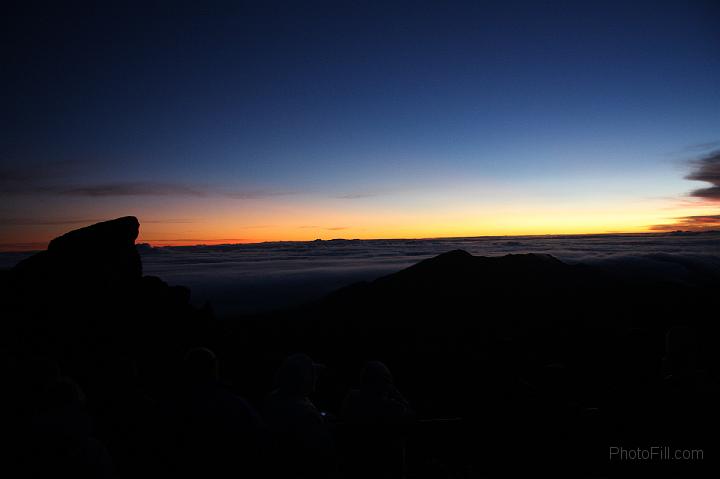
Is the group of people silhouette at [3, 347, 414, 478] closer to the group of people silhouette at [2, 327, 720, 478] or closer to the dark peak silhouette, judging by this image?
the group of people silhouette at [2, 327, 720, 478]

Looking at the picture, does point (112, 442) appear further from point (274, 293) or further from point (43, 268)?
point (274, 293)

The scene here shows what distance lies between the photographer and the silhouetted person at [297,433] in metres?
2.69

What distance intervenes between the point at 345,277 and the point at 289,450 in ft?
163

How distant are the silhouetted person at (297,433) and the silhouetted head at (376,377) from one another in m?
0.69

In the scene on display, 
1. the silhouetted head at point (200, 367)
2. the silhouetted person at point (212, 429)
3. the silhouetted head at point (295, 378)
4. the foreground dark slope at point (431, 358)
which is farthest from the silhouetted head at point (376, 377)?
the silhouetted head at point (200, 367)

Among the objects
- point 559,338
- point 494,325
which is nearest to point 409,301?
point 494,325

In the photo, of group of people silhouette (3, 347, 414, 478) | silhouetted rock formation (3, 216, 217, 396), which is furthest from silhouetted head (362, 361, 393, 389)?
silhouetted rock formation (3, 216, 217, 396)

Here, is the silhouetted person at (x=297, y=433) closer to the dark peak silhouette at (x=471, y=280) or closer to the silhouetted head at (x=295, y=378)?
the silhouetted head at (x=295, y=378)

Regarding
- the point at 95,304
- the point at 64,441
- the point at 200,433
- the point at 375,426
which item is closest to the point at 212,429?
the point at 200,433

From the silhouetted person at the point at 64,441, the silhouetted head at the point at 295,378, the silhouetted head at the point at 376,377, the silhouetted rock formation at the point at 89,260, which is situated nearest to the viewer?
the silhouetted person at the point at 64,441

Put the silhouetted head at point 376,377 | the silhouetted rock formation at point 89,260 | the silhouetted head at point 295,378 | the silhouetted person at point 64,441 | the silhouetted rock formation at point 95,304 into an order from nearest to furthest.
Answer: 1. the silhouetted person at point 64,441
2. the silhouetted head at point 295,378
3. the silhouetted head at point 376,377
4. the silhouetted rock formation at point 95,304
5. the silhouetted rock formation at point 89,260

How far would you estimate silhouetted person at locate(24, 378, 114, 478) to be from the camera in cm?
223

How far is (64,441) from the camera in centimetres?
230

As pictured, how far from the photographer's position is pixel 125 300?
33.3ft
